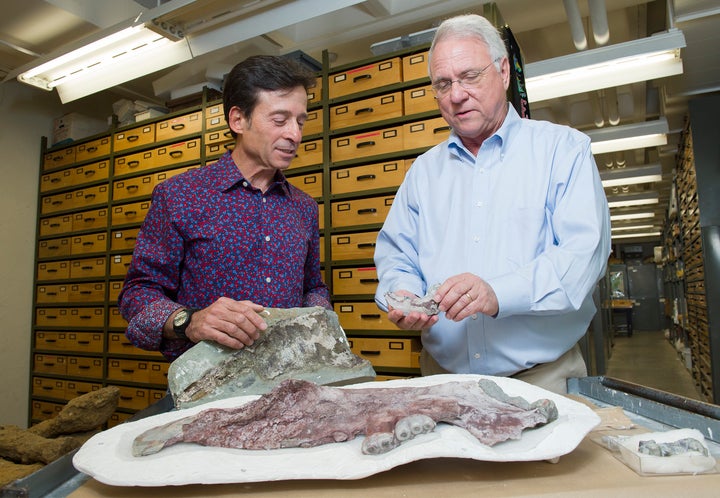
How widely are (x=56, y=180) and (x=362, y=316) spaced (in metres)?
3.90

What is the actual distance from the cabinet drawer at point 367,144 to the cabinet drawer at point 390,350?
117cm

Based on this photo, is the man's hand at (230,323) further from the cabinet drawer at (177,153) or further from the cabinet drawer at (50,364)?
the cabinet drawer at (50,364)

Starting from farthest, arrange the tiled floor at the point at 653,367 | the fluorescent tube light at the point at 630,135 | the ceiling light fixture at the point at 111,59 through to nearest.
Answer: the tiled floor at the point at 653,367, the fluorescent tube light at the point at 630,135, the ceiling light fixture at the point at 111,59

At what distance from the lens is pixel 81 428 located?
2812mm

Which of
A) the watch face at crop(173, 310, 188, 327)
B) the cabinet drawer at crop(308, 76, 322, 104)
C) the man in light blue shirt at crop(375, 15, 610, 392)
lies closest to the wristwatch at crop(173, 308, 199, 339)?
the watch face at crop(173, 310, 188, 327)

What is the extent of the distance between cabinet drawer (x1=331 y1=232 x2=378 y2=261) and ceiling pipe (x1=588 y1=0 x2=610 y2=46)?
213 cm

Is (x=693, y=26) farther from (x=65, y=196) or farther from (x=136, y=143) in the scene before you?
(x=65, y=196)

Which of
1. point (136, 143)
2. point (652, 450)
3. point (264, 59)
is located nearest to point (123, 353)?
point (136, 143)

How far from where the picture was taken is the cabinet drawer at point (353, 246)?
10.3ft

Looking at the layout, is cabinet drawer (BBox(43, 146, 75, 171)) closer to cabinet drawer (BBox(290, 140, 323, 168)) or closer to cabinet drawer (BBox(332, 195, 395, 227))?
cabinet drawer (BBox(290, 140, 323, 168))

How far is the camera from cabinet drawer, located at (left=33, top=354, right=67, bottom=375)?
4.78 metres

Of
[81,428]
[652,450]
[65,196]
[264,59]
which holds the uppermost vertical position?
[65,196]

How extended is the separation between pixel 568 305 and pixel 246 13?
2739 millimetres

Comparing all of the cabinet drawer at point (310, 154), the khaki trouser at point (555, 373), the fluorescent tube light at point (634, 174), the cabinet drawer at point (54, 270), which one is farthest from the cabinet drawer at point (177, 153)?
the fluorescent tube light at point (634, 174)
